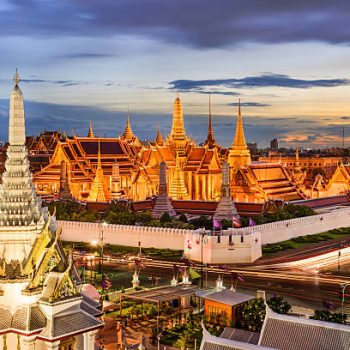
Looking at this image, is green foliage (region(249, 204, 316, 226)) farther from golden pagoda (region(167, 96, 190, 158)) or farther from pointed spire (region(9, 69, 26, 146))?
pointed spire (region(9, 69, 26, 146))

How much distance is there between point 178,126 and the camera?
7012cm

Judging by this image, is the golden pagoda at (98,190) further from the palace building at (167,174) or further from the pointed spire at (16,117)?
the pointed spire at (16,117)

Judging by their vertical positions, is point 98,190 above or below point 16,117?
below

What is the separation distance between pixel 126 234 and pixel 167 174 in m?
22.1

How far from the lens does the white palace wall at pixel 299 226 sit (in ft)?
141

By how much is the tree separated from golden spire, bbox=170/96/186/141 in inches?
1797

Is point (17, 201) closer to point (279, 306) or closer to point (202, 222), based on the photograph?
point (279, 306)

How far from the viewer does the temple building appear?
15.8m

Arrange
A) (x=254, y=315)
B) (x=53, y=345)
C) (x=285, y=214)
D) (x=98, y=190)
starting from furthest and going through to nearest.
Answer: (x=98, y=190) < (x=285, y=214) < (x=254, y=315) < (x=53, y=345)

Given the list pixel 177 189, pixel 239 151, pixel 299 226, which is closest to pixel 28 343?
pixel 299 226

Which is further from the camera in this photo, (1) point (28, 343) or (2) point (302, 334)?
(2) point (302, 334)

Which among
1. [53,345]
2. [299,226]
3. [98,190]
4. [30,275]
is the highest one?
[30,275]

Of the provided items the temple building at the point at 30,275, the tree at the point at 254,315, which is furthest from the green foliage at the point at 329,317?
the temple building at the point at 30,275

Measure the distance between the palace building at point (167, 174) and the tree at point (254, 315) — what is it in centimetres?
3104
